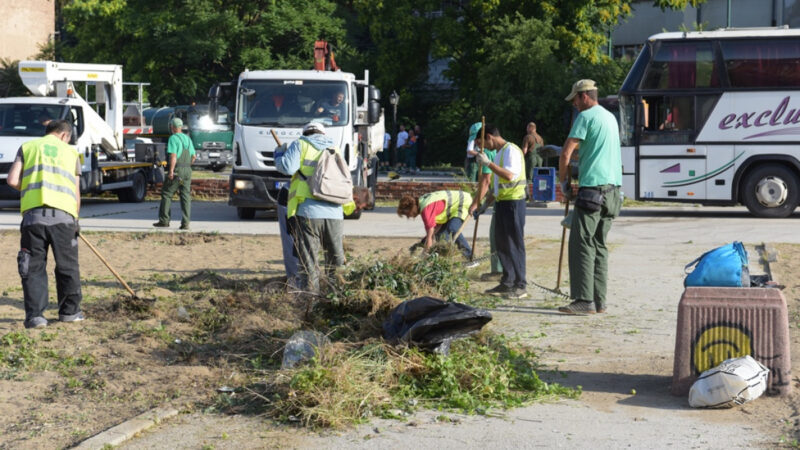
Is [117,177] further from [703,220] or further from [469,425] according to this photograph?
[469,425]

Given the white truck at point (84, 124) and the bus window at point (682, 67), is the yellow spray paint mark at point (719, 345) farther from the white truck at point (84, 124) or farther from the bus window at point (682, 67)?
the bus window at point (682, 67)

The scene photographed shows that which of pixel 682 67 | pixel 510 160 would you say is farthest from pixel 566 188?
pixel 682 67

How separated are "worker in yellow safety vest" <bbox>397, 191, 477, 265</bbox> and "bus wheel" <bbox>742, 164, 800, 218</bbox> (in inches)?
401

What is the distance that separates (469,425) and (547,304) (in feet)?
13.7

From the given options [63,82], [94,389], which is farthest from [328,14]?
[94,389]

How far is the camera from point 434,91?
47406 millimetres

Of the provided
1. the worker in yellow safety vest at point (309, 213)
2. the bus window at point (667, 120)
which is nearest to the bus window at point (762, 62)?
the bus window at point (667, 120)

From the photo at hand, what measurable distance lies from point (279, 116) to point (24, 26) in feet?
139

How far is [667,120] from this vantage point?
2070 cm

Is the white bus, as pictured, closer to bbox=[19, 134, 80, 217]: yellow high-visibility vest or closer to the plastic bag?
bbox=[19, 134, 80, 217]: yellow high-visibility vest

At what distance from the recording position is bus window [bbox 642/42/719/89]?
2058cm

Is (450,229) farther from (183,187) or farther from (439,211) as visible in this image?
(183,187)

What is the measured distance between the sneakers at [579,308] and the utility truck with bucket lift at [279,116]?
9549 mm

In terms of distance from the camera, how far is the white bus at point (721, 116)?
67.2 feet
